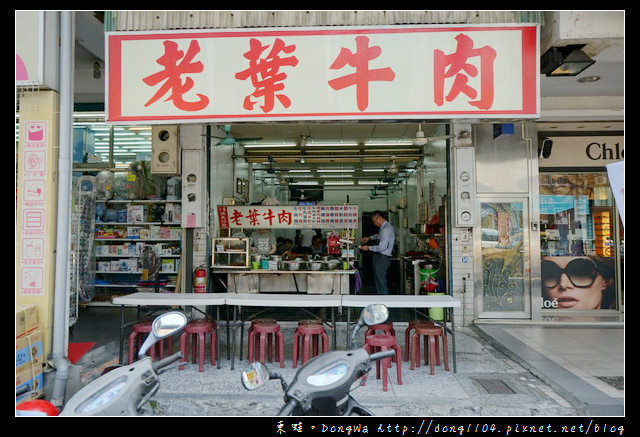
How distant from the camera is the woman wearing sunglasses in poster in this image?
8.12 metres

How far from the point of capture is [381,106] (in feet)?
14.5

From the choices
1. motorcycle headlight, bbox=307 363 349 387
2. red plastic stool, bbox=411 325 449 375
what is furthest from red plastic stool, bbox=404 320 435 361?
motorcycle headlight, bbox=307 363 349 387

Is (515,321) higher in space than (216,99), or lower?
lower

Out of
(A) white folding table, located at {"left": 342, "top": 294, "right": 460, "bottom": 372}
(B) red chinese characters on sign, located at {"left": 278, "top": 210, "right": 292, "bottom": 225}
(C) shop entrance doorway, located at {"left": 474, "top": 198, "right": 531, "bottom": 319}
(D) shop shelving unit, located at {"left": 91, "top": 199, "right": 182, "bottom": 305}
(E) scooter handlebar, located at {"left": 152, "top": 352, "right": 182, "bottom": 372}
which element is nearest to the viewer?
(E) scooter handlebar, located at {"left": 152, "top": 352, "right": 182, "bottom": 372}

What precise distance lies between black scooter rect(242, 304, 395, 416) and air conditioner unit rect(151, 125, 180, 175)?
5.82 metres

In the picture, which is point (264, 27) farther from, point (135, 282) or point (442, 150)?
point (135, 282)

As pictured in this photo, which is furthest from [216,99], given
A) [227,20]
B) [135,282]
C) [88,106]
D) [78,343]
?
[135,282]

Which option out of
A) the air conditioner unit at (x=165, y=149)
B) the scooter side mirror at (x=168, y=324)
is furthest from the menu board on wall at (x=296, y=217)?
the scooter side mirror at (x=168, y=324)

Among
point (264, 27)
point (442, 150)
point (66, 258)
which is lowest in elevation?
point (66, 258)

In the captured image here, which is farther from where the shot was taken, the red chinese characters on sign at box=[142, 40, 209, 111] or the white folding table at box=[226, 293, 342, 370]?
the white folding table at box=[226, 293, 342, 370]

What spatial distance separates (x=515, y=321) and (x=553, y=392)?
326 cm

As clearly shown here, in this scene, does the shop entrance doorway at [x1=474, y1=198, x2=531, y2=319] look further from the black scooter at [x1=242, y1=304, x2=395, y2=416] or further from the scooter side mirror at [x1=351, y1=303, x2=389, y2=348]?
the black scooter at [x1=242, y1=304, x2=395, y2=416]

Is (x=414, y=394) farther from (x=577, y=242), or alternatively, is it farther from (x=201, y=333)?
(x=577, y=242)

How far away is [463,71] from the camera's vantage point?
4.37m
